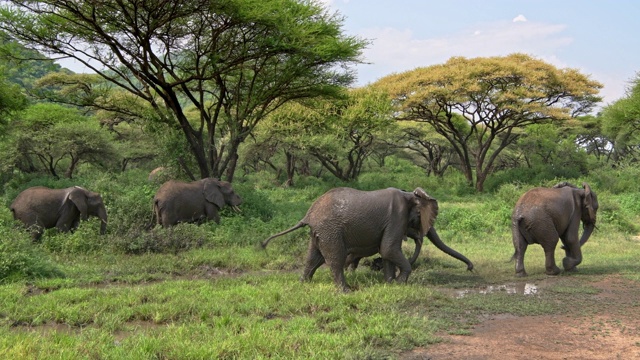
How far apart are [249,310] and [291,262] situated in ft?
12.9

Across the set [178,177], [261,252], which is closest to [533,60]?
[178,177]

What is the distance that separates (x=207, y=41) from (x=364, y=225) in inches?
465

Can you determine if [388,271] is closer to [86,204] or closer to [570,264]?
[570,264]

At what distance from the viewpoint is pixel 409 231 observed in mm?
8469

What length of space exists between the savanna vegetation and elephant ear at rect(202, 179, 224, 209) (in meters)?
0.54

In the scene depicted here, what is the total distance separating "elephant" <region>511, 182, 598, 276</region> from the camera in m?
8.98

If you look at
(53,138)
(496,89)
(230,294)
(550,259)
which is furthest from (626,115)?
(53,138)

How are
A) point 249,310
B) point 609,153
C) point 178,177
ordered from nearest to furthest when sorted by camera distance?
1. point 249,310
2. point 178,177
3. point 609,153

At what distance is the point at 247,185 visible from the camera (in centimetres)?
2030

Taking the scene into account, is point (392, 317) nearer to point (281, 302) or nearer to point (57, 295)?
point (281, 302)

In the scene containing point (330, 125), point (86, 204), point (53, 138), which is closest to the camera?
point (86, 204)

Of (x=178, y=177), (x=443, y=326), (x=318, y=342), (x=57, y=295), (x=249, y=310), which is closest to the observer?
(x=318, y=342)

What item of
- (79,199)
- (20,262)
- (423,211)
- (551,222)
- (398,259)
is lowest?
(398,259)

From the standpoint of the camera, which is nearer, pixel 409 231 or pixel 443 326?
pixel 443 326
